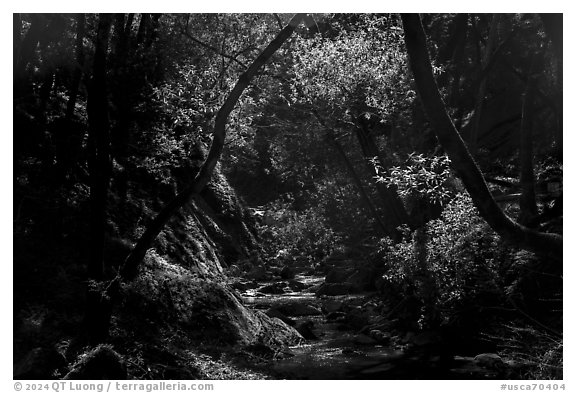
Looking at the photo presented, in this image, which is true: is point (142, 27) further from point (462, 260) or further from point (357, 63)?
point (462, 260)

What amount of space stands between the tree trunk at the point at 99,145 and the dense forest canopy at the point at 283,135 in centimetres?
3

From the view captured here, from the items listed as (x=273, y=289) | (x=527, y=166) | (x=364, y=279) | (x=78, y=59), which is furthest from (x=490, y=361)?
(x=273, y=289)

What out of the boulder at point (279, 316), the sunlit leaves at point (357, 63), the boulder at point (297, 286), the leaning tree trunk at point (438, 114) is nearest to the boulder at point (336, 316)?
the boulder at point (279, 316)

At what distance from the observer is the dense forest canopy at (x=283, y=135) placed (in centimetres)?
1145

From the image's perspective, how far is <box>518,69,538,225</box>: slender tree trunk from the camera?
12781 mm

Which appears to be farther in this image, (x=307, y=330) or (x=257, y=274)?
(x=257, y=274)

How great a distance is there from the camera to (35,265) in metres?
12.7

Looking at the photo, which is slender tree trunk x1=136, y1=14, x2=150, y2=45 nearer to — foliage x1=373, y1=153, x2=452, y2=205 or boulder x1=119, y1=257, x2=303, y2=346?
boulder x1=119, y1=257, x2=303, y2=346

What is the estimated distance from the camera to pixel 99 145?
11.4 metres

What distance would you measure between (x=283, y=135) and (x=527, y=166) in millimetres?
12082

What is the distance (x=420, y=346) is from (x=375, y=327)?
2.62 metres

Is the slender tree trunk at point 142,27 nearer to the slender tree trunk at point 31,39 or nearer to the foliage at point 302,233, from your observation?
the slender tree trunk at point 31,39

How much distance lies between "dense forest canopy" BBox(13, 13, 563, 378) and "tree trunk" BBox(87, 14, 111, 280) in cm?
3
